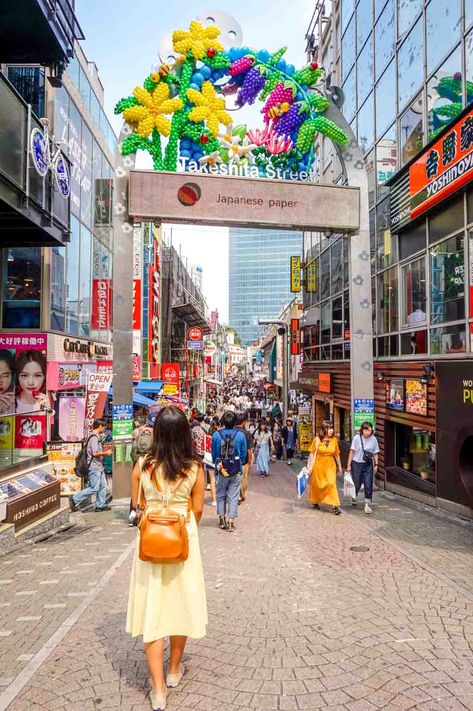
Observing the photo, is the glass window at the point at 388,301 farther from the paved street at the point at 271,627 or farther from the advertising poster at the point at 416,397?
the paved street at the point at 271,627

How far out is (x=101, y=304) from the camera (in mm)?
19297

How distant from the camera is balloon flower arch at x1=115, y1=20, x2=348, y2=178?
1120cm

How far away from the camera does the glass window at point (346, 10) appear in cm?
1831

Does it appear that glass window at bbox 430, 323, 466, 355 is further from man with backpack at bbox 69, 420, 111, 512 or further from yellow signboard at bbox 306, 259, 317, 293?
yellow signboard at bbox 306, 259, 317, 293

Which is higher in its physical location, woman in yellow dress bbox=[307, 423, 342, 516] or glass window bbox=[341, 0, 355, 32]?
glass window bbox=[341, 0, 355, 32]

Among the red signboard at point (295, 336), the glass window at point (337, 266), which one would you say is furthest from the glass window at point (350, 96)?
the red signboard at point (295, 336)

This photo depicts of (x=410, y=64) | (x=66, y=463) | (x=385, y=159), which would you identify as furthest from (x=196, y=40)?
(x=66, y=463)

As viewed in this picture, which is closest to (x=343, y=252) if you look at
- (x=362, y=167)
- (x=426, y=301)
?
(x=362, y=167)

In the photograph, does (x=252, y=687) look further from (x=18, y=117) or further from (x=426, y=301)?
(x=426, y=301)

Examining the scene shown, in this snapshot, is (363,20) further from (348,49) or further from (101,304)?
(101,304)

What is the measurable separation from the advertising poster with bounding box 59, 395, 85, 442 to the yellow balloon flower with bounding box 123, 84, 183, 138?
6784mm

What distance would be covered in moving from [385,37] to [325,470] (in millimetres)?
12293

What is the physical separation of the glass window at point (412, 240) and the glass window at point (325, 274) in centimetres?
804

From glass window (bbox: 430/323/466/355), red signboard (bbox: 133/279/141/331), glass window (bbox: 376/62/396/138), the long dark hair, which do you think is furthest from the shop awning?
the long dark hair
